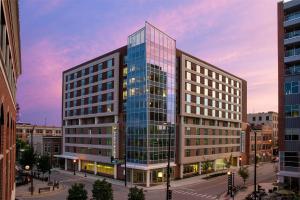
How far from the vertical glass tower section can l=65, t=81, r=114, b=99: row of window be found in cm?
849

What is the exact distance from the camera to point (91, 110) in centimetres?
7994

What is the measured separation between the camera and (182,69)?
2800 inches

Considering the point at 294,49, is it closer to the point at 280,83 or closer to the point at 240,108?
the point at 280,83

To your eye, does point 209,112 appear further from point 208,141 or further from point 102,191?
point 102,191

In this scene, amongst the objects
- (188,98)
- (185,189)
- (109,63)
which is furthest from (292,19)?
(109,63)

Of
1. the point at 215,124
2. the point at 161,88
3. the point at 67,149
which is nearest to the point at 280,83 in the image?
the point at 161,88

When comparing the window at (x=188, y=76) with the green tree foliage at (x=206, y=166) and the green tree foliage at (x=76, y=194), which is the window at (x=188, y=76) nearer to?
the green tree foliage at (x=206, y=166)

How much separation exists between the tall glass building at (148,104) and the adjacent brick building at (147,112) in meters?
0.18

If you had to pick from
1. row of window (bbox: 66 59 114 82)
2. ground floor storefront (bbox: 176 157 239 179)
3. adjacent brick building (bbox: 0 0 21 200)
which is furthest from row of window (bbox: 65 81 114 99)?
adjacent brick building (bbox: 0 0 21 200)

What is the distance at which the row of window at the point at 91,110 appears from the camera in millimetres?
72794

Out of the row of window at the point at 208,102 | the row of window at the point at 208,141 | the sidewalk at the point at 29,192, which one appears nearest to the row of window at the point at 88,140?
the sidewalk at the point at 29,192

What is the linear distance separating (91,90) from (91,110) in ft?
16.0

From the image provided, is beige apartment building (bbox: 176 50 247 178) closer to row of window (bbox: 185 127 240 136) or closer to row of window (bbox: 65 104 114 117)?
row of window (bbox: 185 127 240 136)

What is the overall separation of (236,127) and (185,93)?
33.3m
